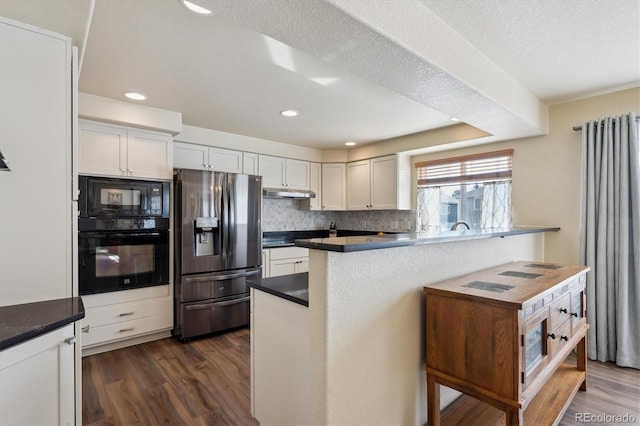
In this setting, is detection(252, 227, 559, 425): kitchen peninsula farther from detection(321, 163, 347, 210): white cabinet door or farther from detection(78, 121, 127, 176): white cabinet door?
detection(321, 163, 347, 210): white cabinet door

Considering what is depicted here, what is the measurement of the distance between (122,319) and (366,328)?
2.63m

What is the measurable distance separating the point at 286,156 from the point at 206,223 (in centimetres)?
167

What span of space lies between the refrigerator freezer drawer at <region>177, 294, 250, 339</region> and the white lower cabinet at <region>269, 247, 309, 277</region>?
0.63m

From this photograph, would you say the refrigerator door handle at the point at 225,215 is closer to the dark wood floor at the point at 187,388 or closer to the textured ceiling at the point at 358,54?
the textured ceiling at the point at 358,54

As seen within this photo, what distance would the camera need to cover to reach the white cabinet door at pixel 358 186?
15.5 feet

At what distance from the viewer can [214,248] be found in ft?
11.3

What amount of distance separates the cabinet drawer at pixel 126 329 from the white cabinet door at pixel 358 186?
2.86 m

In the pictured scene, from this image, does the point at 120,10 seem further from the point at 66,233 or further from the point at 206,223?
the point at 206,223

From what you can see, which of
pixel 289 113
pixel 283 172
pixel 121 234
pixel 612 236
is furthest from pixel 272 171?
pixel 612 236

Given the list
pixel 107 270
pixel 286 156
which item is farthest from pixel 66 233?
pixel 286 156

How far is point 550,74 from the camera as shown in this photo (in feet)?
8.05

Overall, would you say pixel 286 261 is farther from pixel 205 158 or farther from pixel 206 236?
pixel 205 158

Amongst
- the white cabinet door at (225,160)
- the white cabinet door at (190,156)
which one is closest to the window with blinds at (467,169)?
the white cabinet door at (225,160)

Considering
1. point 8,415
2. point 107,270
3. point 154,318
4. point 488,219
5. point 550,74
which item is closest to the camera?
point 8,415
